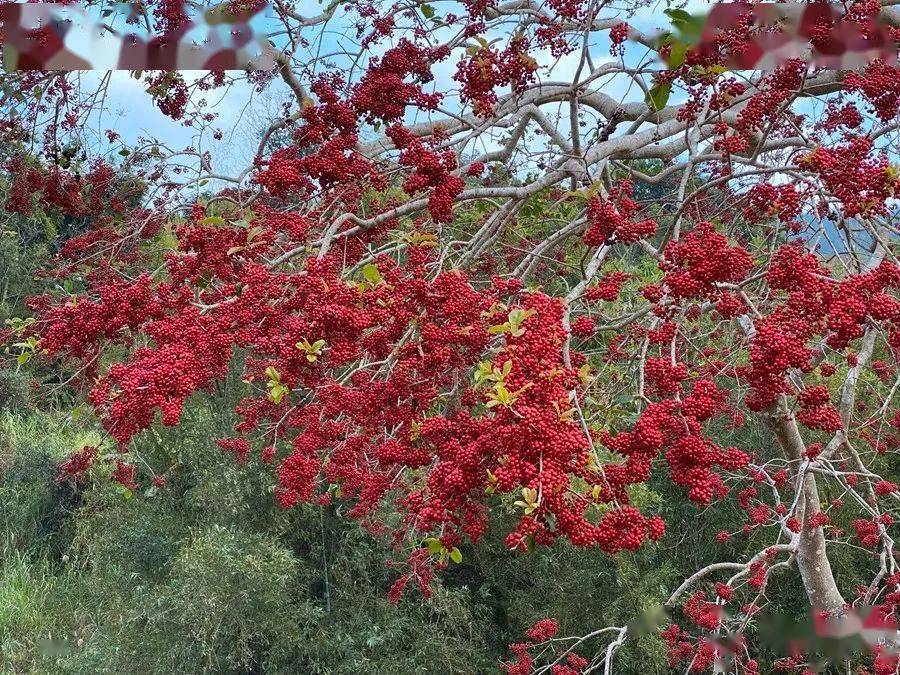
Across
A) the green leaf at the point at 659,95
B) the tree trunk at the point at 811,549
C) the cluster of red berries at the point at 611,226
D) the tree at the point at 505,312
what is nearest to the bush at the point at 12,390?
the tree at the point at 505,312

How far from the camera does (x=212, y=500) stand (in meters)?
4.53

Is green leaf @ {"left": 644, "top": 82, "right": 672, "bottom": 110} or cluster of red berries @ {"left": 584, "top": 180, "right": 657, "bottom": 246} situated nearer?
cluster of red berries @ {"left": 584, "top": 180, "right": 657, "bottom": 246}

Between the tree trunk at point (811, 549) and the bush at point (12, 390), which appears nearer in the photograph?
the tree trunk at point (811, 549)

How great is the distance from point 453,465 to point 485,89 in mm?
1448

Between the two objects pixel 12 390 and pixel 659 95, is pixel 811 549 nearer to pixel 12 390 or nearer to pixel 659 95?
pixel 659 95

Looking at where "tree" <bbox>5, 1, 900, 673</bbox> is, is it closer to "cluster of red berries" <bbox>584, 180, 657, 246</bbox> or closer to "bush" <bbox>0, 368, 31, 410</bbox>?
"cluster of red berries" <bbox>584, 180, 657, 246</bbox>

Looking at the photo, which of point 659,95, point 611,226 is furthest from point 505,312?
point 659,95

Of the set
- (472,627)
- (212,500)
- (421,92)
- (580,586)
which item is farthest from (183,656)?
(421,92)

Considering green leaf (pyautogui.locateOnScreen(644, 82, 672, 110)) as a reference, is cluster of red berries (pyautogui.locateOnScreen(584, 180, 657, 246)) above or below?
below

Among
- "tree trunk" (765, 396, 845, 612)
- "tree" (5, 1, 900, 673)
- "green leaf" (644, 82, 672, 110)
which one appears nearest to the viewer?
"tree" (5, 1, 900, 673)

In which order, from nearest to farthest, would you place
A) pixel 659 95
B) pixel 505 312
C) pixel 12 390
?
pixel 505 312 < pixel 659 95 < pixel 12 390

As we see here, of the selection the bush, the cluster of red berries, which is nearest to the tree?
the cluster of red berries

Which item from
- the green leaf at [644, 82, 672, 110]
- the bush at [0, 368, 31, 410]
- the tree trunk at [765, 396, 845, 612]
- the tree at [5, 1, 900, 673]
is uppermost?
the bush at [0, 368, 31, 410]

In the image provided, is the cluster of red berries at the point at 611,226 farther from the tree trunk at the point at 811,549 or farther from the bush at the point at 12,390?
the bush at the point at 12,390
